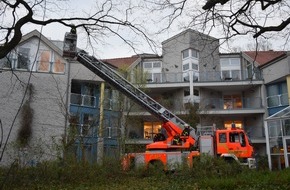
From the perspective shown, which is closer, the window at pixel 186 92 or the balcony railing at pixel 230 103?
the balcony railing at pixel 230 103

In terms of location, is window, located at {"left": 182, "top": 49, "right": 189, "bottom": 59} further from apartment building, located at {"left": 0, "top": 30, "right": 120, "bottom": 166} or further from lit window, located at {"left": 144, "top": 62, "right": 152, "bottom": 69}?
apartment building, located at {"left": 0, "top": 30, "right": 120, "bottom": 166}

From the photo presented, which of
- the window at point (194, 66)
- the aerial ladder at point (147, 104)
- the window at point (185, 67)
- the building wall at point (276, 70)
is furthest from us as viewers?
the window at point (185, 67)

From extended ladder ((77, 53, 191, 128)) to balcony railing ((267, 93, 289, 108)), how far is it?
15.7 m

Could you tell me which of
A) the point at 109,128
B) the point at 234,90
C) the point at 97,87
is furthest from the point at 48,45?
the point at 234,90

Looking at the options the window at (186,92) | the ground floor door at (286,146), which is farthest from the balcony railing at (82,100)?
the ground floor door at (286,146)

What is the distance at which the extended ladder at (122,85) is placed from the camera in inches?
734

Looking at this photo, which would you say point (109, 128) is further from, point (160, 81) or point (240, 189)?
point (240, 189)

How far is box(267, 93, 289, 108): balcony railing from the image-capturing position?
30.8m

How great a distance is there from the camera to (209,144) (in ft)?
60.1

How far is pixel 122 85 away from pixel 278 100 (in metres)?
18.6

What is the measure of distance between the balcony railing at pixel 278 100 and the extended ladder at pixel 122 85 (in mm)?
15703

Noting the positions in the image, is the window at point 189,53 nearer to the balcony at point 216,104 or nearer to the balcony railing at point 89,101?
the balcony at point 216,104

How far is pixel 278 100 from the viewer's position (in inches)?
1246

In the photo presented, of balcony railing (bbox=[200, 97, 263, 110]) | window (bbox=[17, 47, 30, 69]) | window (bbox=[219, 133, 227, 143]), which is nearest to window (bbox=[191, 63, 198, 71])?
balcony railing (bbox=[200, 97, 263, 110])
